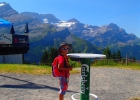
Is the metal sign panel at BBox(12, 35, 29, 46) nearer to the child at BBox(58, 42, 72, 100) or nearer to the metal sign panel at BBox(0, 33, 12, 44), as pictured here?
the metal sign panel at BBox(0, 33, 12, 44)

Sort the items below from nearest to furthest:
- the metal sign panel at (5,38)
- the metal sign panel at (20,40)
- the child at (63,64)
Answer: the child at (63,64) → the metal sign panel at (5,38) → the metal sign panel at (20,40)

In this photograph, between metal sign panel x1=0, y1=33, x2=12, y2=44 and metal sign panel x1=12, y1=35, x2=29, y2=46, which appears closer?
metal sign panel x1=0, y1=33, x2=12, y2=44

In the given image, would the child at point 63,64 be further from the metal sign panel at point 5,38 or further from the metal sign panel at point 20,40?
the metal sign panel at point 20,40

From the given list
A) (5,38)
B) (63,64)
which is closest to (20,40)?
(5,38)

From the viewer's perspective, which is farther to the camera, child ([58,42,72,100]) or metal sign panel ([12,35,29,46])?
metal sign panel ([12,35,29,46])

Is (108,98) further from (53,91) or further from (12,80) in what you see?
(12,80)

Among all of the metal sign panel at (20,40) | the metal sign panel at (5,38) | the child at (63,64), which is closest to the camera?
the child at (63,64)

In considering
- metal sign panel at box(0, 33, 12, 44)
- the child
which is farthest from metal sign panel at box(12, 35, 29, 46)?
the child

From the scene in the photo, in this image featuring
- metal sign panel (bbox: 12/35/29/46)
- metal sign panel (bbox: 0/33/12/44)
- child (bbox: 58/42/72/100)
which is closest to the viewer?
child (bbox: 58/42/72/100)

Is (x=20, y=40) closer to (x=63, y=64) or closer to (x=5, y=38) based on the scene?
(x=5, y=38)

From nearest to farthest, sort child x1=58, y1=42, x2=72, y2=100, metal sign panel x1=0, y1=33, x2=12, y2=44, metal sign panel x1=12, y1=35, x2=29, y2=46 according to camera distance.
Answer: child x1=58, y1=42, x2=72, y2=100 → metal sign panel x1=0, y1=33, x2=12, y2=44 → metal sign panel x1=12, y1=35, x2=29, y2=46

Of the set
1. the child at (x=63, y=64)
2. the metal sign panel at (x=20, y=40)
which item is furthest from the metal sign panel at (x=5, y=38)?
the child at (x=63, y=64)

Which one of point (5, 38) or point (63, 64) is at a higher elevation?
point (5, 38)

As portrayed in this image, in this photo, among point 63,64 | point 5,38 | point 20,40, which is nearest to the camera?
point 63,64
